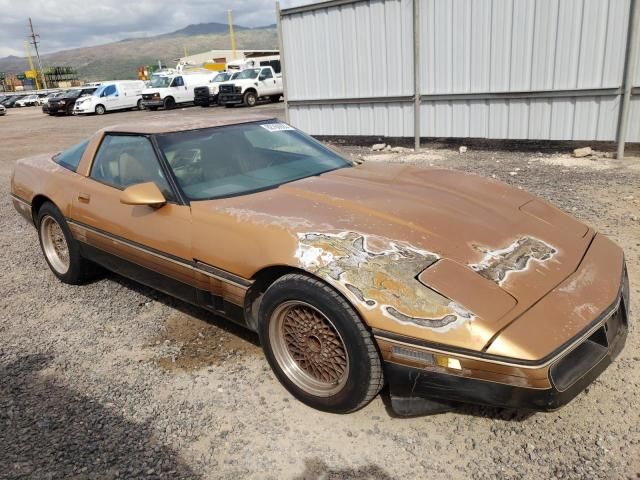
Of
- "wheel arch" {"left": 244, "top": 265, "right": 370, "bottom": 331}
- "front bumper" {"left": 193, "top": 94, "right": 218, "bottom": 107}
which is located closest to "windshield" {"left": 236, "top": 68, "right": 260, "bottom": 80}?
"front bumper" {"left": 193, "top": 94, "right": 218, "bottom": 107}

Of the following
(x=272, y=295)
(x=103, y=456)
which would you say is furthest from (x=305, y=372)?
(x=103, y=456)

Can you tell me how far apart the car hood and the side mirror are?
0.27m

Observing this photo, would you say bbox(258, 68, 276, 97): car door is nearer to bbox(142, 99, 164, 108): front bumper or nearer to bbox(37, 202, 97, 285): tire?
bbox(142, 99, 164, 108): front bumper

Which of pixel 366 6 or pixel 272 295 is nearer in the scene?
pixel 272 295

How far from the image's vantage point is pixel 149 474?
2.30 metres

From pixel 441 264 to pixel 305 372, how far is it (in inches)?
36.1

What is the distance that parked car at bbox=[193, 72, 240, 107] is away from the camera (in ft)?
90.7

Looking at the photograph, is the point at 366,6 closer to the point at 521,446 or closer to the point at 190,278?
the point at 190,278

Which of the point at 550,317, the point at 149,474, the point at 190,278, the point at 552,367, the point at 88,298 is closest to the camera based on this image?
the point at 552,367

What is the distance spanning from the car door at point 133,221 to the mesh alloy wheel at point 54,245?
53cm

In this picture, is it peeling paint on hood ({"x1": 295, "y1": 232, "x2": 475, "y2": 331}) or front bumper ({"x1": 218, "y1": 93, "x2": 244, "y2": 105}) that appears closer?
peeling paint on hood ({"x1": 295, "y1": 232, "x2": 475, "y2": 331})

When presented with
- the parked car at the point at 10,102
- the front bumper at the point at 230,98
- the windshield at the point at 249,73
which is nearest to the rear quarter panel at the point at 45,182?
the front bumper at the point at 230,98

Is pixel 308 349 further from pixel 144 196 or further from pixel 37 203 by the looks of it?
pixel 37 203

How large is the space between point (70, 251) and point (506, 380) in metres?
3.58
